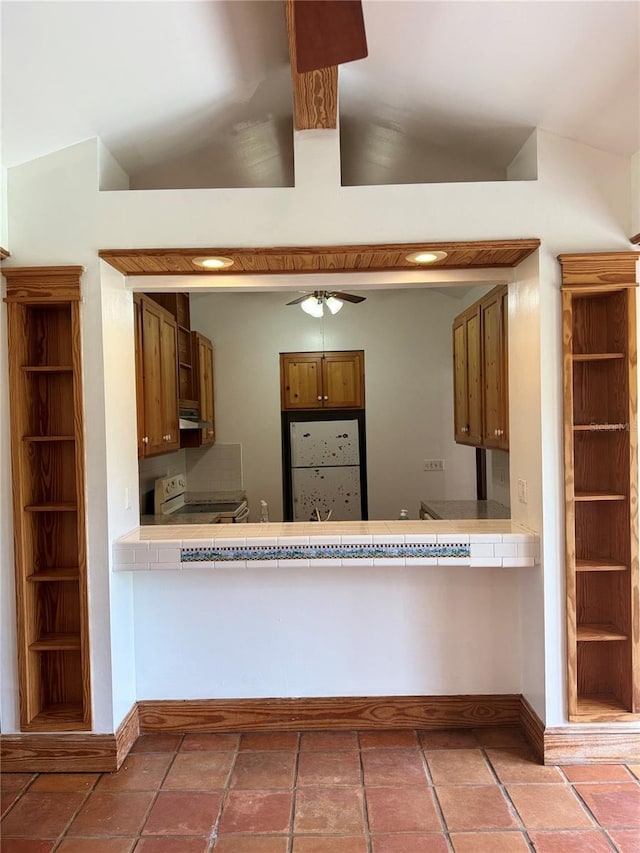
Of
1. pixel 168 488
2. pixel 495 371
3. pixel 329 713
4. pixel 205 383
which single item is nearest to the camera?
pixel 329 713

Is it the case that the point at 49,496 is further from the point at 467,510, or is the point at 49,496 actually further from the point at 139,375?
the point at 467,510

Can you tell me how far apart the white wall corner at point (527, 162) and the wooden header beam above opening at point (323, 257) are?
34 centimetres

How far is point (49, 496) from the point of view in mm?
2607

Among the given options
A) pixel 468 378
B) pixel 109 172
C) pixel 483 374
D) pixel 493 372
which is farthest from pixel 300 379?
pixel 109 172

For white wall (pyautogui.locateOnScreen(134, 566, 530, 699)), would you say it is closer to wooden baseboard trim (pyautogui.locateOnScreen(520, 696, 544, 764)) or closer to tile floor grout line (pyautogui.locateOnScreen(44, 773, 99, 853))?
wooden baseboard trim (pyautogui.locateOnScreen(520, 696, 544, 764))

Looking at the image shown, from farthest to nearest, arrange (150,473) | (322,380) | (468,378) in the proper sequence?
(322,380)
(150,473)
(468,378)

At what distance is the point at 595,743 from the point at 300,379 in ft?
12.2

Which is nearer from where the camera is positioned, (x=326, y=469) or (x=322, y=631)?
(x=322, y=631)

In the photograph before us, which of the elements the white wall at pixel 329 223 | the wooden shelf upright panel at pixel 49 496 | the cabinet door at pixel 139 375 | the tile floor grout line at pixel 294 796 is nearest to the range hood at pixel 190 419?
the cabinet door at pixel 139 375

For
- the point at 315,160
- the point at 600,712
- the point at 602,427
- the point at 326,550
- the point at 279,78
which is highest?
the point at 279,78

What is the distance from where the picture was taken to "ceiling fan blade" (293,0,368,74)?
143 centimetres

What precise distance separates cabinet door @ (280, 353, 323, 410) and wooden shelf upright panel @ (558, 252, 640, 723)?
3046mm

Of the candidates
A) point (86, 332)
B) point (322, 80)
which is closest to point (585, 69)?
point (322, 80)

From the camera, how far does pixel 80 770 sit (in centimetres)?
244
